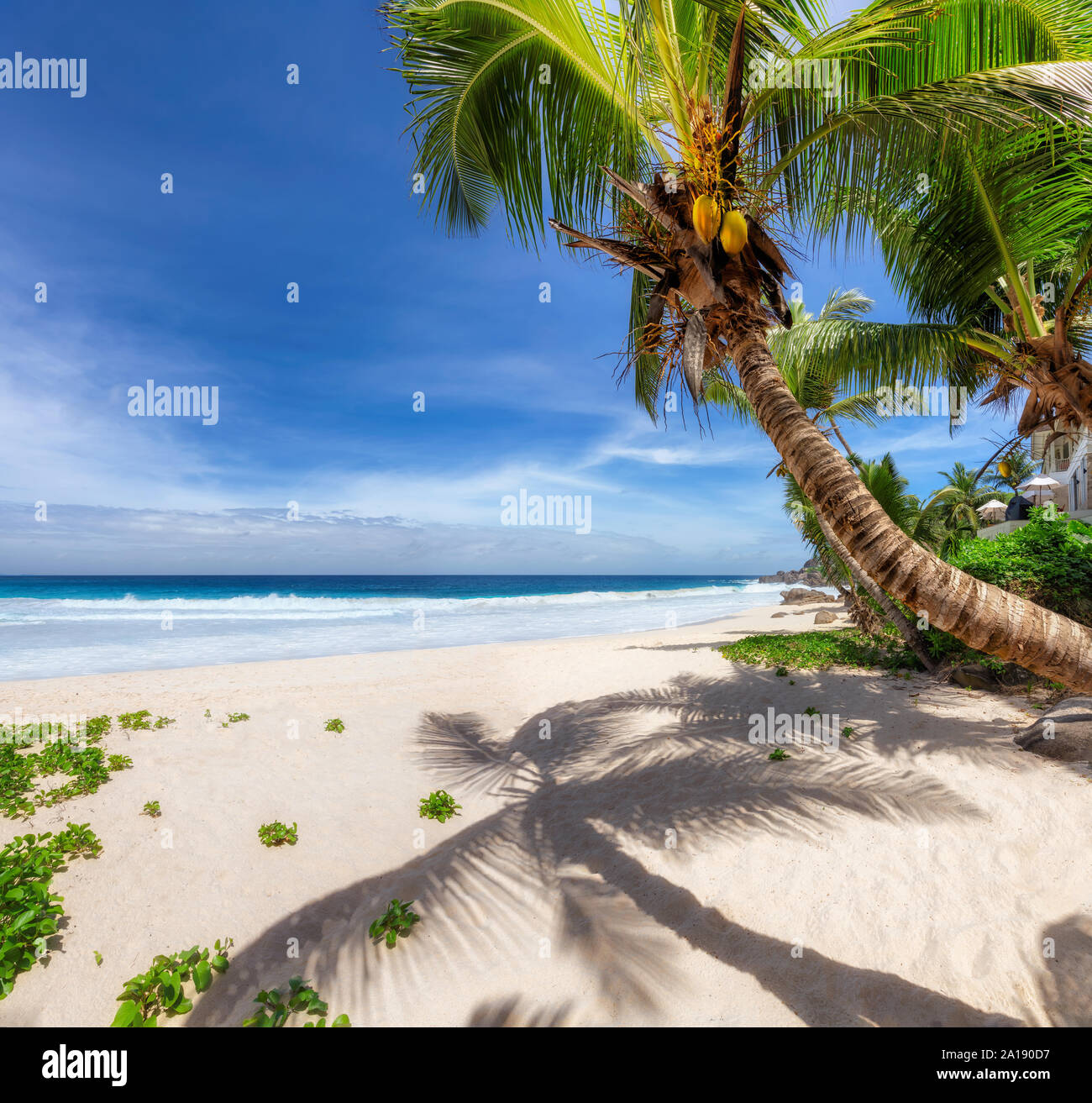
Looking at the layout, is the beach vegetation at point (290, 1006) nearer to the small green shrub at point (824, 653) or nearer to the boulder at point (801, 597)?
the small green shrub at point (824, 653)

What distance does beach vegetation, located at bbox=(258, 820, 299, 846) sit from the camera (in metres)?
4.29

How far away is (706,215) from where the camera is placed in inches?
108

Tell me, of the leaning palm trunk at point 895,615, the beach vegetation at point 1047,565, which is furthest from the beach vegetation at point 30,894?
the beach vegetation at point 1047,565

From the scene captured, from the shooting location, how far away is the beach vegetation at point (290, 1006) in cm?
256

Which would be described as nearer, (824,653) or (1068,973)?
(1068,973)

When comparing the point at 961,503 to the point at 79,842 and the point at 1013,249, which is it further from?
the point at 79,842

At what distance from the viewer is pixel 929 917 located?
3.13 m

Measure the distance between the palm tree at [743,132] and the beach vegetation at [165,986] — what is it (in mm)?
4101

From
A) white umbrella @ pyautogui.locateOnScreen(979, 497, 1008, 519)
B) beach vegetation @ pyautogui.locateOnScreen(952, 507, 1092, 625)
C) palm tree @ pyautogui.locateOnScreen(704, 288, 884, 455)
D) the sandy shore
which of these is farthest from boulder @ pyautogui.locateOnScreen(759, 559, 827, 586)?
the sandy shore

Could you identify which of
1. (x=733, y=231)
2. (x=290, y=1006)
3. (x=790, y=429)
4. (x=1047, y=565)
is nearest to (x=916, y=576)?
(x=790, y=429)

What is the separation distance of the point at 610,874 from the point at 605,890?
0.56 ft

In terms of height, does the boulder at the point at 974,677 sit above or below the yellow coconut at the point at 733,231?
below
